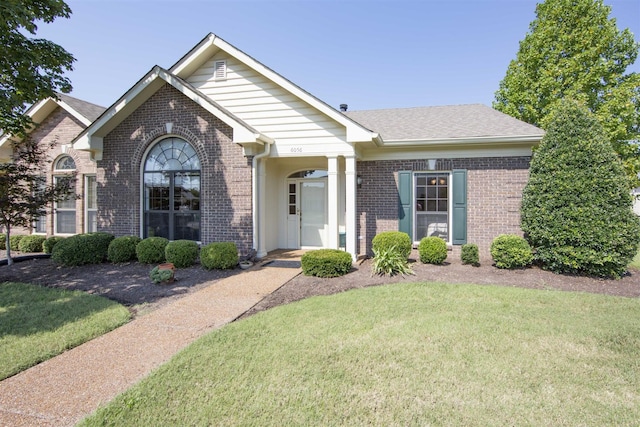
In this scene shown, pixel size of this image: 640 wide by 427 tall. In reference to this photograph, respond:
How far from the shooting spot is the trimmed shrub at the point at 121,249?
30.2 feet

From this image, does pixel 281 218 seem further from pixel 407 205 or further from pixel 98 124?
pixel 98 124

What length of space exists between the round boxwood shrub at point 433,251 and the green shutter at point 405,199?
1.17m

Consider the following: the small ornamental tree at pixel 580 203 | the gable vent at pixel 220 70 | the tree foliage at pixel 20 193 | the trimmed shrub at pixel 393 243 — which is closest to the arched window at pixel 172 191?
the gable vent at pixel 220 70

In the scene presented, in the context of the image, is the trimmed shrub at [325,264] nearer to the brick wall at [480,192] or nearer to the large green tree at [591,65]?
the brick wall at [480,192]

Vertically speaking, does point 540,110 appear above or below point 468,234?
above

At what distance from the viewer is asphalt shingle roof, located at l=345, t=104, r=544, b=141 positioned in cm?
977

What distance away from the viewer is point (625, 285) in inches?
287

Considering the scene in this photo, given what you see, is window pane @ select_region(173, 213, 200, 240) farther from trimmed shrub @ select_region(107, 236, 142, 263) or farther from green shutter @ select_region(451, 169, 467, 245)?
green shutter @ select_region(451, 169, 467, 245)

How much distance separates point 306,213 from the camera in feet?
37.7

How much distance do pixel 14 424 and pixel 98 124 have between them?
29.1 ft

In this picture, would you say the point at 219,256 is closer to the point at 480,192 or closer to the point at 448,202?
the point at 448,202

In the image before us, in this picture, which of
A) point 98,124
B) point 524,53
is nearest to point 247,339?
point 98,124

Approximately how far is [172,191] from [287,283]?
196 inches

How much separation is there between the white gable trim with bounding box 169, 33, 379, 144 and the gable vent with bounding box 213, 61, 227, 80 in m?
0.34
